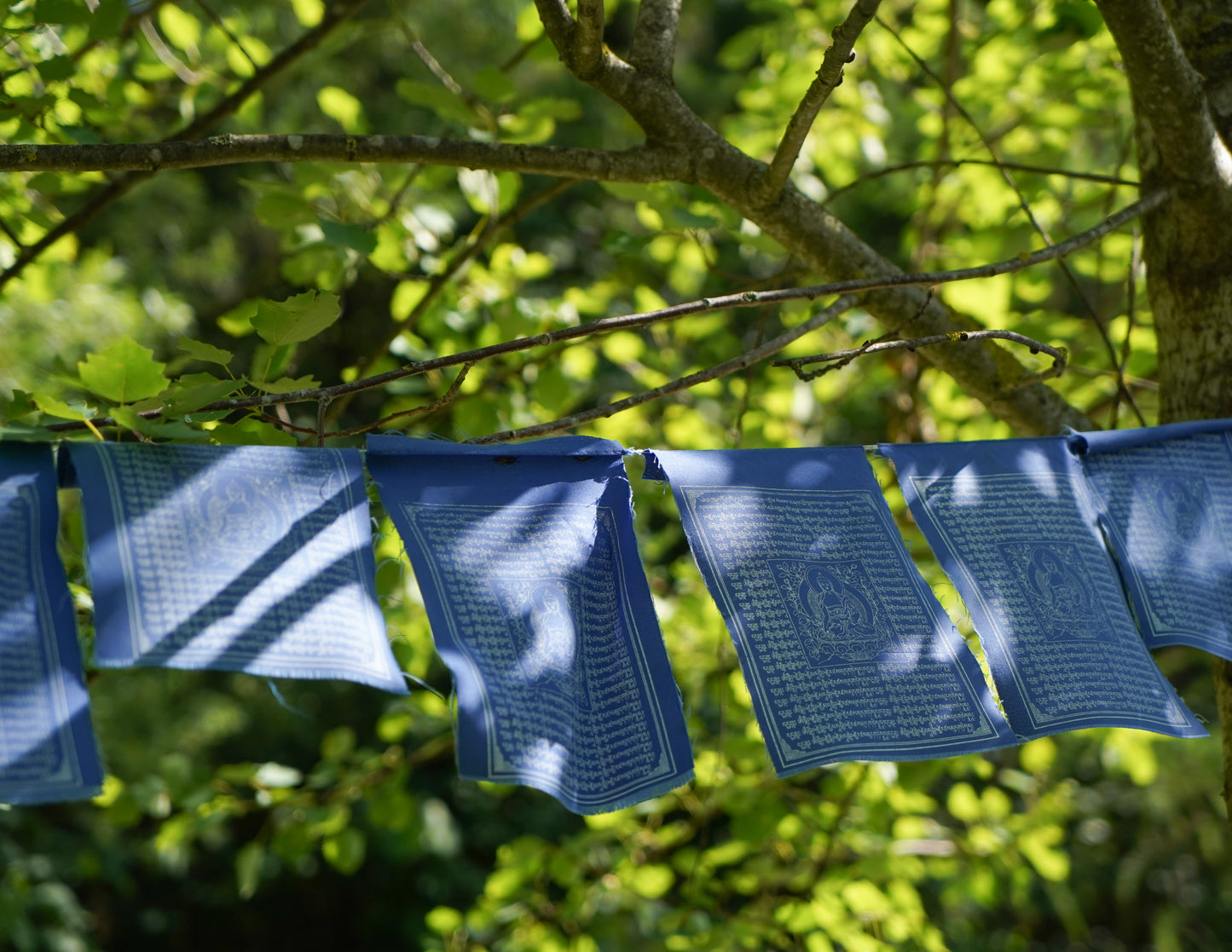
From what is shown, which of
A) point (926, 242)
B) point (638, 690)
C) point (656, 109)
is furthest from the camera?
point (926, 242)

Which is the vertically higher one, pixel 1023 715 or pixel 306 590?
pixel 306 590

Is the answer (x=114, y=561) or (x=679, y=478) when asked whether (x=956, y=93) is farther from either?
(x=114, y=561)

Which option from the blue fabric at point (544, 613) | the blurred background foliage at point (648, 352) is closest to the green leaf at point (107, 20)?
the blurred background foliage at point (648, 352)

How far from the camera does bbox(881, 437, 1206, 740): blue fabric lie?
3.20ft

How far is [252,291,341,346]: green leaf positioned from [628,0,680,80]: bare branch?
1.73ft

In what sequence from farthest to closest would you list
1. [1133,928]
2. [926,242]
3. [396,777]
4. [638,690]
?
[1133,928] < [926,242] < [396,777] < [638,690]

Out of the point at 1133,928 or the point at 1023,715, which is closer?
the point at 1023,715

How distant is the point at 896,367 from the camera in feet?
7.41

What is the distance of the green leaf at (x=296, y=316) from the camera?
894 millimetres

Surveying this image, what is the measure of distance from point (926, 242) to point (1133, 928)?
13.6 feet

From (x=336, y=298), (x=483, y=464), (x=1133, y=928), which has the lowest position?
(x=1133, y=928)

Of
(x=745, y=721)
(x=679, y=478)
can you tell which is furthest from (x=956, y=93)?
(x=679, y=478)

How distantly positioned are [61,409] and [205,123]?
1050 millimetres

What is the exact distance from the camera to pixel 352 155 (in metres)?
1.03
